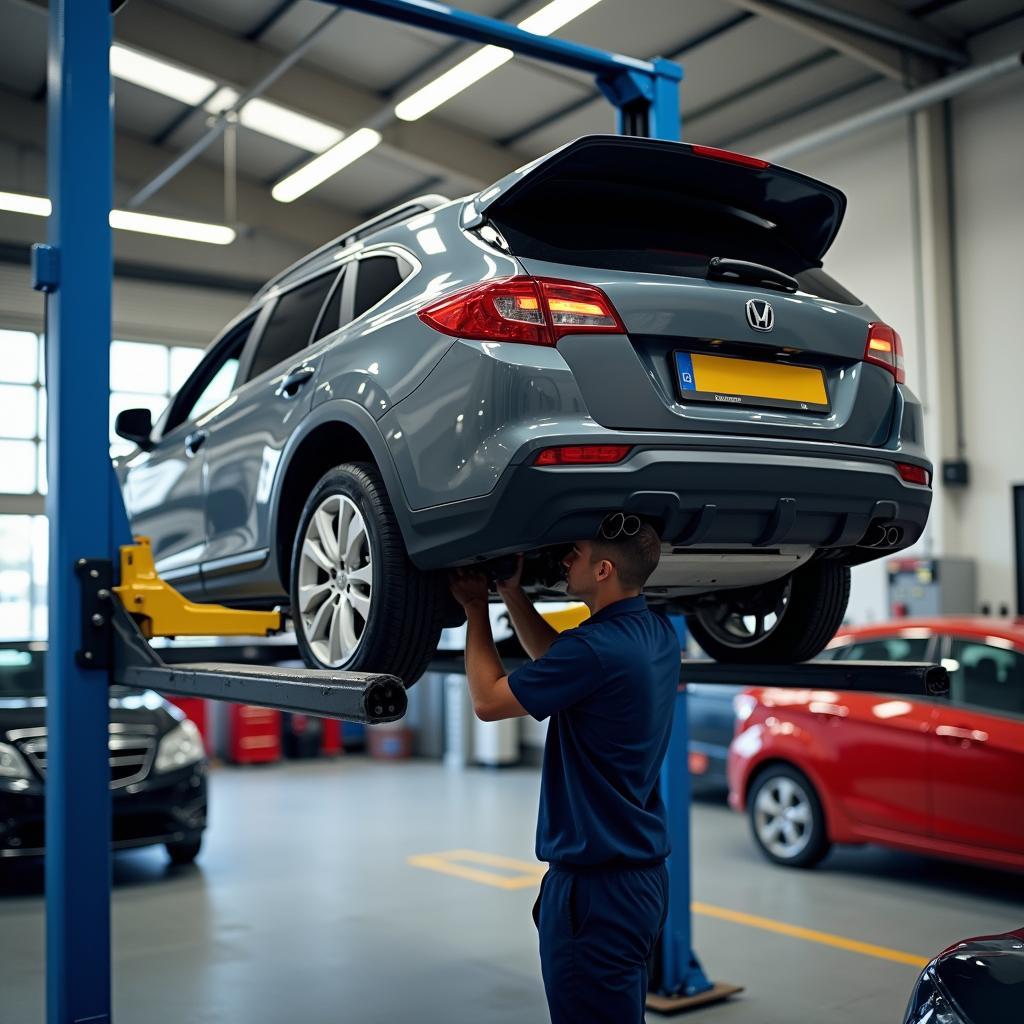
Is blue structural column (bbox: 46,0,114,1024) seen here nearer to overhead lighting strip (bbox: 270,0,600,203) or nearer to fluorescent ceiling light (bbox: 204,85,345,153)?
overhead lighting strip (bbox: 270,0,600,203)

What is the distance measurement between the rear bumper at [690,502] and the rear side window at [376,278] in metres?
0.79

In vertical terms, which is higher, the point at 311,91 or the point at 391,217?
the point at 311,91

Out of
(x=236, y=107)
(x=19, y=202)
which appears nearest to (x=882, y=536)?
(x=19, y=202)

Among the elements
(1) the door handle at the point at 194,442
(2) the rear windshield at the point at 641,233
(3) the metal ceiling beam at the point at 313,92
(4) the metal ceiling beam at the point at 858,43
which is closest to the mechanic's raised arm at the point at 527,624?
(2) the rear windshield at the point at 641,233

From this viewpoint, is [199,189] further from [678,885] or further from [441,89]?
[678,885]

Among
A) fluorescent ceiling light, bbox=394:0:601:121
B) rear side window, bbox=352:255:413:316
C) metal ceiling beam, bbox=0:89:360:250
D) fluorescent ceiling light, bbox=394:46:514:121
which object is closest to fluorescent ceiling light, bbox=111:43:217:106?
metal ceiling beam, bbox=0:89:360:250

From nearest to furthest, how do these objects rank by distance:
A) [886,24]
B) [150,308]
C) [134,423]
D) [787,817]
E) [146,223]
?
[134,423]
[787,817]
[886,24]
[146,223]
[150,308]

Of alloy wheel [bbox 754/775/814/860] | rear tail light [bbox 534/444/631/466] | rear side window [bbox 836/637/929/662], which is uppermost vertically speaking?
rear tail light [bbox 534/444/631/466]

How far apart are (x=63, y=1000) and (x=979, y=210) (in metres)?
9.71

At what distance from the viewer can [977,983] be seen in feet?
7.95

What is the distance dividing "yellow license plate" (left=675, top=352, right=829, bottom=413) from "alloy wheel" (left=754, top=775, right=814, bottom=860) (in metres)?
4.74

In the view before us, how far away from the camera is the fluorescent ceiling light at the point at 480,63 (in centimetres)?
880

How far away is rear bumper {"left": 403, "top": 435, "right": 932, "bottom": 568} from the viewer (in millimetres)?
2693

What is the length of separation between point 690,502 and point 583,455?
0.31m
